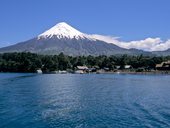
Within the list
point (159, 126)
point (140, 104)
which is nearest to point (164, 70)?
point (140, 104)

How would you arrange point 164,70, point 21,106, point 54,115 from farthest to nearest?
point 164,70 → point 21,106 → point 54,115

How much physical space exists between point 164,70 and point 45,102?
344 ft

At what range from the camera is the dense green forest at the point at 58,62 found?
145 meters

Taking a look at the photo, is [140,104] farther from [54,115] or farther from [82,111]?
[54,115]

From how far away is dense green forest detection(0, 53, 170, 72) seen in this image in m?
145

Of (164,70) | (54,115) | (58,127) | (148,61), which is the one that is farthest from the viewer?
(148,61)

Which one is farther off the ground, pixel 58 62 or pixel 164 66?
pixel 58 62

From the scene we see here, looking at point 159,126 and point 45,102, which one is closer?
point 159,126

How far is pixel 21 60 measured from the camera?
150 m

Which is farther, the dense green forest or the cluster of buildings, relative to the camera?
the dense green forest

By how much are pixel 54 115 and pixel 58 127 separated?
3853 millimetres

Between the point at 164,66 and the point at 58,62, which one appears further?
the point at 58,62

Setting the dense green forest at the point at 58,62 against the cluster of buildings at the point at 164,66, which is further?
the dense green forest at the point at 58,62

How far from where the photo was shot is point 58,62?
151 m
